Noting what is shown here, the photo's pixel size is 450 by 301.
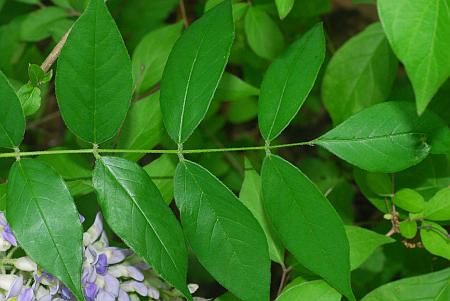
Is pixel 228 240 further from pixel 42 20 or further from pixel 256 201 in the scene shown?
pixel 42 20

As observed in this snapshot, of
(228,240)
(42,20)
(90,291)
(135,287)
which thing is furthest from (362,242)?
(42,20)

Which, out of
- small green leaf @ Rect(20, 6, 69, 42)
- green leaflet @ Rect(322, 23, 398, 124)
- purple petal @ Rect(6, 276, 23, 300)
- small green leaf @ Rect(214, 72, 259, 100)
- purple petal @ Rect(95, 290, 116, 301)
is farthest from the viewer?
small green leaf @ Rect(20, 6, 69, 42)

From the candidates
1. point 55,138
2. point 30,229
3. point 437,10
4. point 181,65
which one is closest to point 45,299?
point 30,229

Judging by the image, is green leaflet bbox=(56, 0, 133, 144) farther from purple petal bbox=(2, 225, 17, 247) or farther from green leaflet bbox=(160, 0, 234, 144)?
purple petal bbox=(2, 225, 17, 247)

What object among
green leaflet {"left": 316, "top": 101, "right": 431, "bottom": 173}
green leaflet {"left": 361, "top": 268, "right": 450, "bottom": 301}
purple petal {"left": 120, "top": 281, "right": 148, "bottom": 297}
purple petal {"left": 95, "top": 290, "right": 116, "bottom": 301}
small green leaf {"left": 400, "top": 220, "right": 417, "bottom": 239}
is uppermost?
green leaflet {"left": 316, "top": 101, "right": 431, "bottom": 173}

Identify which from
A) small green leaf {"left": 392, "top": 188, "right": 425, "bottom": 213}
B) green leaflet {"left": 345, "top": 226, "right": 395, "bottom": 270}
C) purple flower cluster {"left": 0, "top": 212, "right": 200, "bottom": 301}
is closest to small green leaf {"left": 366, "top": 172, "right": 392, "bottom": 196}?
small green leaf {"left": 392, "top": 188, "right": 425, "bottom": 213}

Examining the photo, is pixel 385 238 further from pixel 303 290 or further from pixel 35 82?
pixel 35 82

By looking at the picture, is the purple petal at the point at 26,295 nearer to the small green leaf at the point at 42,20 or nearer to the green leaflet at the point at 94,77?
the green leaflet at the point at 94,77

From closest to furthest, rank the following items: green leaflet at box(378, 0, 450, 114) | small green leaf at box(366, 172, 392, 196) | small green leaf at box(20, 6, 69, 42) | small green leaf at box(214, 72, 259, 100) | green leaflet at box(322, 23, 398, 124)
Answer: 1. green leaflet at box(378, 0, 450, 114)
2. small green leaf at box(366, 172, 392, 196)
3. small green leaf at box(214, 72, 259, 100)
4. green leaflet at box(322, 23, 398, 124)
5. small green leaf at box(20, 6, 69, 42)
